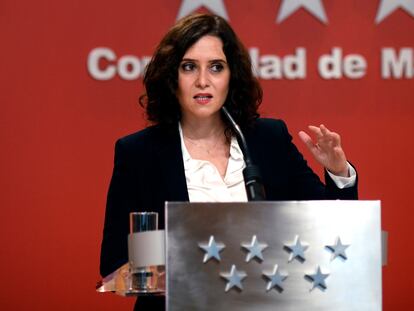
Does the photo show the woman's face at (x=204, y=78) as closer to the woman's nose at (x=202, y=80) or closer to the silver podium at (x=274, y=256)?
the woman's nose at (x=202, y=80)

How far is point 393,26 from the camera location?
4074mm

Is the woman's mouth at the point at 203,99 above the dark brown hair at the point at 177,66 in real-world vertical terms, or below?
below

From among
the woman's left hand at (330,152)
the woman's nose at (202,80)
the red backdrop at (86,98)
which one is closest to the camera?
the woman's left hand at (330,152)

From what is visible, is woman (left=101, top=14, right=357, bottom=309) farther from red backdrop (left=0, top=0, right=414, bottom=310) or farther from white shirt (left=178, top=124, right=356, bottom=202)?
red backdrop (left=0, top=0, right=414, bottom=310)

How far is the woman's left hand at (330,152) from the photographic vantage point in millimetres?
1992

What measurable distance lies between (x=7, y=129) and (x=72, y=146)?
31cm

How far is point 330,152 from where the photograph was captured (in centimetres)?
203

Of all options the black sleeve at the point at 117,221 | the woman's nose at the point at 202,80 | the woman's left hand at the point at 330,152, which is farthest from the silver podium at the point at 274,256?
the woman's nose at the point at 202,80

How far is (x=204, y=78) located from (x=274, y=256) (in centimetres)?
74

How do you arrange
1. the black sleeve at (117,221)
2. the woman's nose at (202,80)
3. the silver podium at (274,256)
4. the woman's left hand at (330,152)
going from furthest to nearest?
the woman's nose at (202,80), the black sleeve at (117,221), the woman's left hand at (330,152), the silver podium at (274,256)

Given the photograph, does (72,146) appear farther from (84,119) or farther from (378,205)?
(378,205)

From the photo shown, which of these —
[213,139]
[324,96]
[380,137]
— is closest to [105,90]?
Answer: [324,96]

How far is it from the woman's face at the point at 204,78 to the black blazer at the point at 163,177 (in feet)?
0.43

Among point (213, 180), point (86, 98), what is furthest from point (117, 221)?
point (86, 98)
